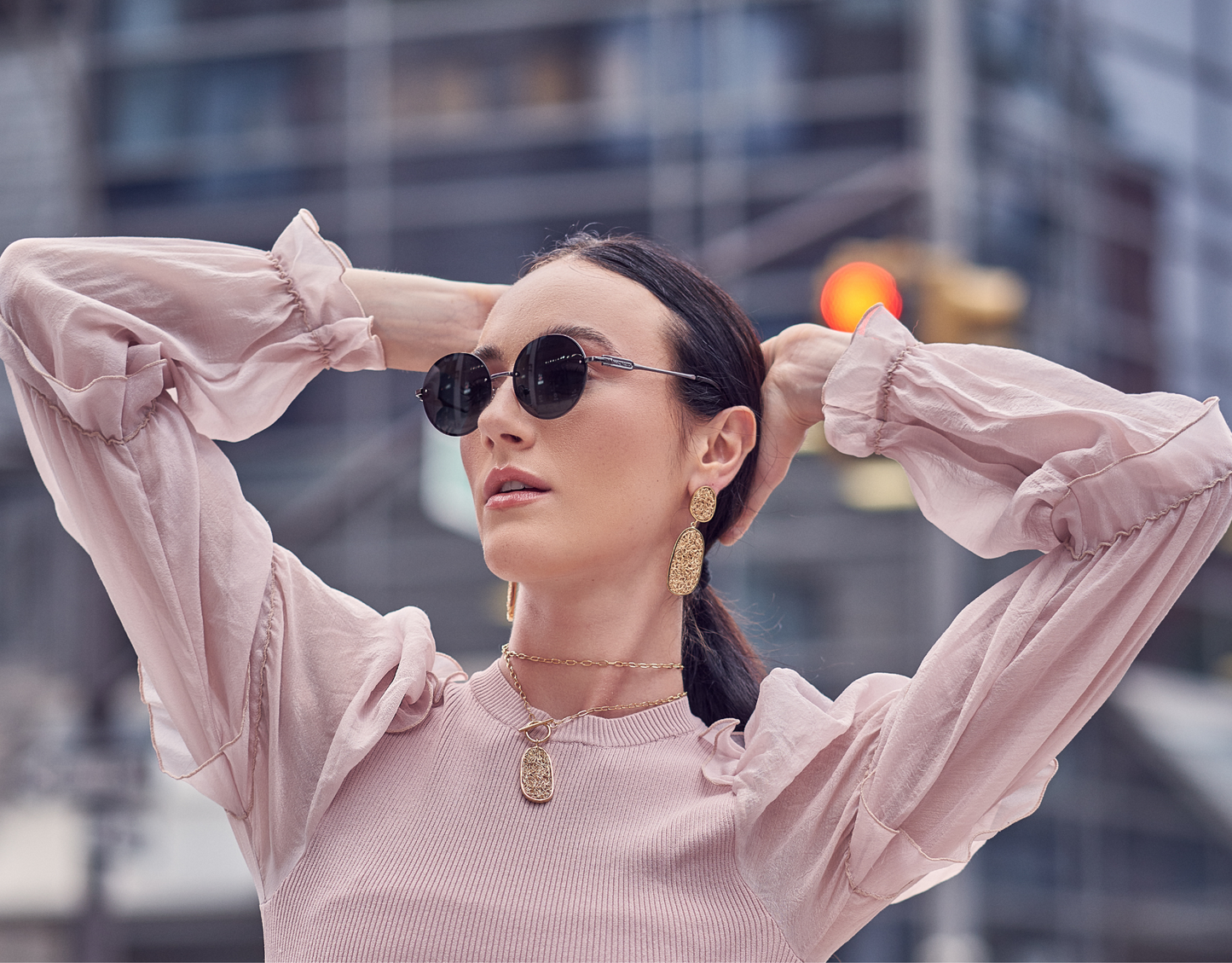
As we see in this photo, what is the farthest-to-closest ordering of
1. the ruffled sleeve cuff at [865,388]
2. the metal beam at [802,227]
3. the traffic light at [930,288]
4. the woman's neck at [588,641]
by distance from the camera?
the metal beam at [802,227] → the traffic light at [930,288] → the woman's neck at [588,641] → the ruffled sleeve cuff at [865,388]

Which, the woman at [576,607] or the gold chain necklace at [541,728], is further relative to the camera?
the gold chain necklace at [541,728]

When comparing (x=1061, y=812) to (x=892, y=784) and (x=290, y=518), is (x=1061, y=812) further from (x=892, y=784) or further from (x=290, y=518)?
(x=892, y=784)

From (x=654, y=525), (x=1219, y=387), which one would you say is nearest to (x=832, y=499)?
(x=1219, y=387)

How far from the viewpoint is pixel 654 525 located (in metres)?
2.42

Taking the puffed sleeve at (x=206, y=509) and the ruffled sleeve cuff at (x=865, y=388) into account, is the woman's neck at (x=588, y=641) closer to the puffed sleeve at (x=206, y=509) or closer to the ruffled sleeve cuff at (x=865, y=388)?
the puffed sleeve at (x=206, y=509)

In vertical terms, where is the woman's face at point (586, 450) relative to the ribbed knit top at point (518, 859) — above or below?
above

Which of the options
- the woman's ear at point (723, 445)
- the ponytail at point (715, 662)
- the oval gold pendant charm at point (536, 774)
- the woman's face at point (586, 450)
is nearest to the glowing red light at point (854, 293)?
the ponytail at point (715, 662)

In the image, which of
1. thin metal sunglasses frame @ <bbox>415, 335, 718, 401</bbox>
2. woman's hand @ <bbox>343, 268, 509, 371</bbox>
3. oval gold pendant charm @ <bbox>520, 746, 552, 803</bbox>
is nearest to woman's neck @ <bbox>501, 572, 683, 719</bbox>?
oval gold pendant charm @ <bbox>520, 746, 552, 803</bbox>

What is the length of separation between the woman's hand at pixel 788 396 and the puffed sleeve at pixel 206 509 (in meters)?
0.66

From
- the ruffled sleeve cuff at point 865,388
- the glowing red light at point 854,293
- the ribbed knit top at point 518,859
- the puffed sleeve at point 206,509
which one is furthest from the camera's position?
the glowing red light at point 854,293

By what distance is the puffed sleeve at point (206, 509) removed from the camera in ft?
7.34

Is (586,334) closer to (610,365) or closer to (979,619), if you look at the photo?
(610,365)

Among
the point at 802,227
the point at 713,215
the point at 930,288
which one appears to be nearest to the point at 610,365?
the point at 930,288

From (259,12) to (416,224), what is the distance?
2988mm
